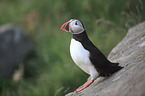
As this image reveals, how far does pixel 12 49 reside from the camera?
5.14m

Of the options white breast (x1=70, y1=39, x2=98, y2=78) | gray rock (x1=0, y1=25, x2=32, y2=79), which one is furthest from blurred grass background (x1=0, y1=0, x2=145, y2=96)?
white breast (x1=70, y1=39, x2=98, y2=78)

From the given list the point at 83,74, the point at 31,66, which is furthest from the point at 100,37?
the point at 31,66

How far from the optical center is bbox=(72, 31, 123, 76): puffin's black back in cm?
187

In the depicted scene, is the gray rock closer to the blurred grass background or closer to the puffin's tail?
the blurred grass background

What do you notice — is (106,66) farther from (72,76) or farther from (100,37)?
(100,37)

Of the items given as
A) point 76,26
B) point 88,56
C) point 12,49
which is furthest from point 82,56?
point 12,49

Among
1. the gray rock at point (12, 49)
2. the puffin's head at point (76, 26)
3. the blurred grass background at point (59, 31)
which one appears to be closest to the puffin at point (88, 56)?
the puffin's head at point (76, 26)

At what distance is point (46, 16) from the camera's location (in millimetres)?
5691

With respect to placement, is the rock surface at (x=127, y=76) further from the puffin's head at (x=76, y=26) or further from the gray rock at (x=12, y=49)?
the gray rock at (x=12, y=49)

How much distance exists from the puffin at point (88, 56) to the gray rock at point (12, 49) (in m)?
3.30

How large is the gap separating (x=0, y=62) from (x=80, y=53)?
3376mm

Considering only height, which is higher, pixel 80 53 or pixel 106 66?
pixel 80 53

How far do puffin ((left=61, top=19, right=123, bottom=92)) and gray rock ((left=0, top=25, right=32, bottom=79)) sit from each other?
3.30 meters

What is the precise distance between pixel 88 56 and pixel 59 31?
319 cm
